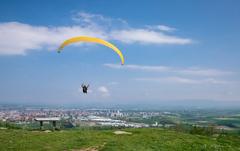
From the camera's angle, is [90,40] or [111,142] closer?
[111,142]

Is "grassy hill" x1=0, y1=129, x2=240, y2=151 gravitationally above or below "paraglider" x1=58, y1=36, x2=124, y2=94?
below

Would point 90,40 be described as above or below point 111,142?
above

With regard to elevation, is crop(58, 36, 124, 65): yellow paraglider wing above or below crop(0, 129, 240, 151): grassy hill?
above

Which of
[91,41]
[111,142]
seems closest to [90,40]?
[91,41]

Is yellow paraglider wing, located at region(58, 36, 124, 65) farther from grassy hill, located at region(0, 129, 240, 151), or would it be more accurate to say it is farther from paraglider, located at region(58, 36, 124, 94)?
grassy hill, located at region(0, 129, 240, 151)

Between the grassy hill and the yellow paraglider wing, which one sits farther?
the yellow paraglider wing

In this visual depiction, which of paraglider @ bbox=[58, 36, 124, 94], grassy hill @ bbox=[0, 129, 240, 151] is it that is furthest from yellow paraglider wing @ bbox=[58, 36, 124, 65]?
grassy hill @ bbox=[0, 129, 240, 151]

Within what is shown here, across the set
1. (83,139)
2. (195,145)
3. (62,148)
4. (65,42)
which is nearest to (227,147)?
(195,145)

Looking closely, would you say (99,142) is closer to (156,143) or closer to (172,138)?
(156,143)

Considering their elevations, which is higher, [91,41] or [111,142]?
[91,41]

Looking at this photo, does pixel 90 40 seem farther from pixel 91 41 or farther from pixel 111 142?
pixel 111 142
